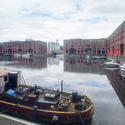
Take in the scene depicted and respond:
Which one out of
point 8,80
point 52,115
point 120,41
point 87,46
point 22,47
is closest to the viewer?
point 52,115

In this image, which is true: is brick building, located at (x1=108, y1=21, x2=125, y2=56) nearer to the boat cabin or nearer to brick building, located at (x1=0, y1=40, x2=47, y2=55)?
the boat cabin

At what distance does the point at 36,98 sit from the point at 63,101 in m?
2.50

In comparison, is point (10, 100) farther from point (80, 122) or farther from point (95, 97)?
point (95, 97)

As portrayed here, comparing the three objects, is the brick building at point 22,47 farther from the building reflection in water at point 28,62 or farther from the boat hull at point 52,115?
the boat hull at point 52,115

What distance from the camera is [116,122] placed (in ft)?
30.1

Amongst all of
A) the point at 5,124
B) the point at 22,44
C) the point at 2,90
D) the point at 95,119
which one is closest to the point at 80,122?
the point at 95,119

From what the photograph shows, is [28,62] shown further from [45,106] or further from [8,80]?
[45,106]

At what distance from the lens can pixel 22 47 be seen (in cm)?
12012

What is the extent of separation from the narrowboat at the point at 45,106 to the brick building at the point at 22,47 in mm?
108566

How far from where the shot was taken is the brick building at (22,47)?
116000mm

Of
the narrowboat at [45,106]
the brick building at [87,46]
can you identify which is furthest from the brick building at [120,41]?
the narrowboat at [45,106]

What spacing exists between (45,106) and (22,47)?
120832 millimetres

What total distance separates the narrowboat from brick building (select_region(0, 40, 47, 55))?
108566 mm

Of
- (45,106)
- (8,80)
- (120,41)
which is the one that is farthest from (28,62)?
(45,106)
